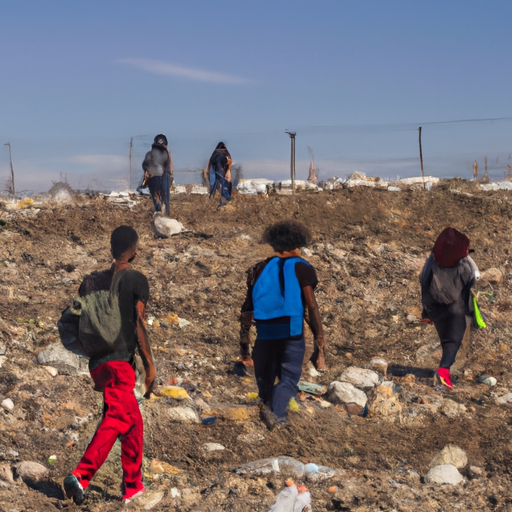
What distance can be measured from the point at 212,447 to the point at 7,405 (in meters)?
1.46

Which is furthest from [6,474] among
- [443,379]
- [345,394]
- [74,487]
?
[443,379]

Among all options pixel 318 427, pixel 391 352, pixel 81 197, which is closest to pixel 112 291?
pixel 318 427

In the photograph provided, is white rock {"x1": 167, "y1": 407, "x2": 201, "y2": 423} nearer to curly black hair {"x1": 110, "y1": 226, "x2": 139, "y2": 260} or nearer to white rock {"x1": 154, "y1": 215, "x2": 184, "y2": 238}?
curly black hair {"x1": 110, "y1": 226, "x2": 139, "y2": 260}

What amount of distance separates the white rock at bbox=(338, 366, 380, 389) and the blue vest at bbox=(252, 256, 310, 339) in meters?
1.68

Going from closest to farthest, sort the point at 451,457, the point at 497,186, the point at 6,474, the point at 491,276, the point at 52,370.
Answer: the point at 6,474 < the point at 451,457 < the point at 52,370 < the point at 491,276 < the point at 497,186

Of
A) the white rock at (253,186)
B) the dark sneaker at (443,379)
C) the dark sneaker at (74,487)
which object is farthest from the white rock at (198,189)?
the dark sneaker at (74,487)

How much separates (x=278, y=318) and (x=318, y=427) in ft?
3.08

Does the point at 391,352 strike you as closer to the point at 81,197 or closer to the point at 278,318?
the point at 278,318

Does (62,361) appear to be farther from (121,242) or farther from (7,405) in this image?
(121,242)

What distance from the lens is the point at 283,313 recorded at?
4.30 metres

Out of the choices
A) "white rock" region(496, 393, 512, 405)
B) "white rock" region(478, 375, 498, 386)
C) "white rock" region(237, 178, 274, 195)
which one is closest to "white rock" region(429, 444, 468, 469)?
"white rock" region(496, 393, 512, 405)

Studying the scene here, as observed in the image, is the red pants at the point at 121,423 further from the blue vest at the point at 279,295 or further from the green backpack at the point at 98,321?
the blue vest at the point at 279,295

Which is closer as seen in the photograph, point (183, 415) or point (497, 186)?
point (183, 415)

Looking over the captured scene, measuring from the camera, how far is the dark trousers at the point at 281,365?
14.4 feet
